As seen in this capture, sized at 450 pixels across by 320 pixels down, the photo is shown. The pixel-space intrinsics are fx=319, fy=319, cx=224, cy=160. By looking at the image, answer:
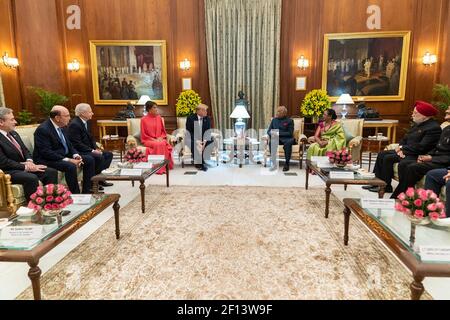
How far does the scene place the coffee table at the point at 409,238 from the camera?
5.72 feet

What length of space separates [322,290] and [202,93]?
7198 millimetres

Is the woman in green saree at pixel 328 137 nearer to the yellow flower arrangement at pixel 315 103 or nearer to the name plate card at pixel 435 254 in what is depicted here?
the yellow flower arrangement at pixel 315 103

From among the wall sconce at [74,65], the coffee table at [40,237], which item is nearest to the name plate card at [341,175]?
the coffee table at [40,237]

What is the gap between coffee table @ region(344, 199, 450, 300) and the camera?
1744 millimetres

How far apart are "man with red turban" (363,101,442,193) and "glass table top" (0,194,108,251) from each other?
13.3 feet

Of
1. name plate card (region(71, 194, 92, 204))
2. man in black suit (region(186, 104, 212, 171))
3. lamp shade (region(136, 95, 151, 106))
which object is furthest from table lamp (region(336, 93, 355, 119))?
name plate card (region(71, 194, 92, 204))

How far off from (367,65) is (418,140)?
4.52 m

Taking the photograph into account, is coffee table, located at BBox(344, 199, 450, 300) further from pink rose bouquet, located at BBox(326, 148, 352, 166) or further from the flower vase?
the flower vase

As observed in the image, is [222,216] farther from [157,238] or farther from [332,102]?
[332,102]

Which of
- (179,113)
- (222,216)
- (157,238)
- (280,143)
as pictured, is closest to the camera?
(157,238)

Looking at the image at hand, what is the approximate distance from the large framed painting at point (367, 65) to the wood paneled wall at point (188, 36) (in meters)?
0.19

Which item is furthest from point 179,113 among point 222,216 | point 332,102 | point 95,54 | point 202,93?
point 222,216

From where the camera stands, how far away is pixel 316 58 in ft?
27.6

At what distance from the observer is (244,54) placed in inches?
338
